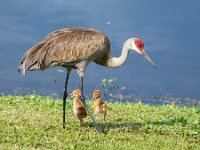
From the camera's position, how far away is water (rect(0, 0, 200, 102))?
45.7ft

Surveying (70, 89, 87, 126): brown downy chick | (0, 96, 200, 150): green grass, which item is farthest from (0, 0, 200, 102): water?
(70, 89, 87, 126): brown downy chick

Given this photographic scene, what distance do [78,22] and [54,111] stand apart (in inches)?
226

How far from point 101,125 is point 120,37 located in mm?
5874

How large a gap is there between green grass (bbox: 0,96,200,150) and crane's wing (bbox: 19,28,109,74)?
81 cm

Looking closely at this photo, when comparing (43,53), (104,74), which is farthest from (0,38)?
(43,53)

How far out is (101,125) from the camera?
407 inches

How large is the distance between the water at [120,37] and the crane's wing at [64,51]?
3069 millimetres

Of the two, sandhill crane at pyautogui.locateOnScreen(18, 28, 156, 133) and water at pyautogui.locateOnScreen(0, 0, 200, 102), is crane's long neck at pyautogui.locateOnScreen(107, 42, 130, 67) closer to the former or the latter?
sandhill crane at pyautogui.locateOnScreen(18, 28, 156, 133)

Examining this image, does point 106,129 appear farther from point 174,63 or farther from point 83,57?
point 174,63

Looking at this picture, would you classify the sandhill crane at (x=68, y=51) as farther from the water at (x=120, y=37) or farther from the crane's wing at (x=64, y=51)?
the water at (x=120, y=37)

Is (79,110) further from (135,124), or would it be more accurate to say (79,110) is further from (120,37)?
(120,37)

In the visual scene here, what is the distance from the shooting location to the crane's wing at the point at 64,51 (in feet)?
32.3

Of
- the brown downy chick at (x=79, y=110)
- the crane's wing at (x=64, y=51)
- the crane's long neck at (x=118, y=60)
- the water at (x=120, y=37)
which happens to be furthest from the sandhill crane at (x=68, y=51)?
the water at (x=120, y=37)

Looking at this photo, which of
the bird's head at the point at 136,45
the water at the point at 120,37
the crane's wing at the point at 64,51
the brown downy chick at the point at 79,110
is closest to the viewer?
the crane's wing at the point at 64,51
